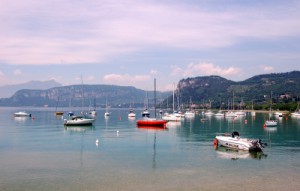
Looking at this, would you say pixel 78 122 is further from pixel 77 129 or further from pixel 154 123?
pixel 154 123

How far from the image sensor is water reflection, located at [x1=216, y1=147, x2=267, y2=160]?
55062 mm

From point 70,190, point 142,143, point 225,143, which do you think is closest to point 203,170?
point 70,190

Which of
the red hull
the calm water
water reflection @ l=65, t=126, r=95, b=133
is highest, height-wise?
the red hull

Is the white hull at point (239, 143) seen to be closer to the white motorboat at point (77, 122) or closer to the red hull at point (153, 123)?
the red hull at point (153, 123)

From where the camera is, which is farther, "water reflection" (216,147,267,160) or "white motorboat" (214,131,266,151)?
"white motorboat" (214,131,266,151)

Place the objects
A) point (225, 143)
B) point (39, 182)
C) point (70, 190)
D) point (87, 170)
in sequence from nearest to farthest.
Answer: point (70, 190) → point (39, 182) → point (87, 170) → point (225, 143)

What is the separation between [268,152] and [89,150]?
30205 mm

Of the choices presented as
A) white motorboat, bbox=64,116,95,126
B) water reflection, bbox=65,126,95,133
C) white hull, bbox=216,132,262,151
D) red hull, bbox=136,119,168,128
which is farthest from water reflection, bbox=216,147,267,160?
white motorboat, bbox=64,116,95,126

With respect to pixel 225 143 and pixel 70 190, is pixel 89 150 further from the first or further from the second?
pixel 70 190

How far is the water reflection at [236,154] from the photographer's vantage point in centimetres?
5506

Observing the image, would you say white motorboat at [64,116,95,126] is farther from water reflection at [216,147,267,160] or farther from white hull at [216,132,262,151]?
water reflection at [216,147,267,160]

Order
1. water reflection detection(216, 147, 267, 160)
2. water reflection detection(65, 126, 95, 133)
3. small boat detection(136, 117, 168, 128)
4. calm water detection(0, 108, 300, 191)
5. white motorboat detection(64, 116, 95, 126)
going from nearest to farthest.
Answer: calm water detection(0, 108, 300, 191), water reflection detection(216, 147, 267, 160), water reflection detection(65, 126, 95, 133), small boat detection(136, 117, 168, 128), white motorboat detection(64, 116, 95, 126)

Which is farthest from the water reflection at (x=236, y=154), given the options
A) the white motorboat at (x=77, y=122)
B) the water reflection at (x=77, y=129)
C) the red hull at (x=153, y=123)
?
the white motorboat at (x=77, y=122)

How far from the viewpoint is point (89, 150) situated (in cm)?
6284
